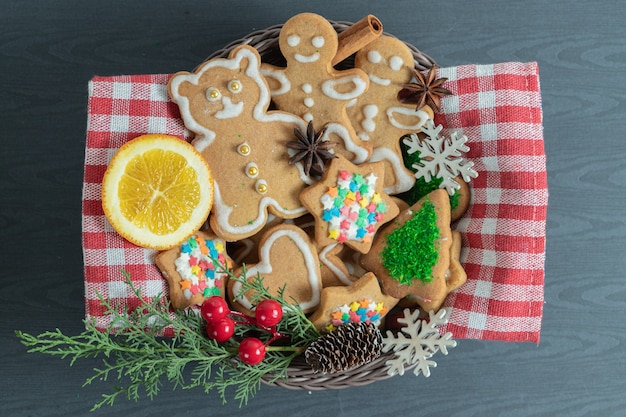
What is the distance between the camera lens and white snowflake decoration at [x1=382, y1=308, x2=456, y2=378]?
3.98ft

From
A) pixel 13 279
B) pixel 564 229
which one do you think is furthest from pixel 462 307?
pixel 13 279

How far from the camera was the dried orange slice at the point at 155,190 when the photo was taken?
1109 mm

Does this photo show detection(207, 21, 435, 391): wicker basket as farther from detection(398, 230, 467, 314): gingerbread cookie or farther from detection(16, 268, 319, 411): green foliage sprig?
detection(398, 230, 467, 314): gingerbread cookie

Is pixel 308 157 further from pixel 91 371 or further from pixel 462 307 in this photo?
pixel 91 371

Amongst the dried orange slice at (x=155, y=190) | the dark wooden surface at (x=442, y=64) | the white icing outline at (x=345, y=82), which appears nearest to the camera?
the dried orange slice at (x=155, y=190)

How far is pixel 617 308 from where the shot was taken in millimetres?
1484

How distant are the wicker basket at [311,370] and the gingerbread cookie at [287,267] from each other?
0.47 feet

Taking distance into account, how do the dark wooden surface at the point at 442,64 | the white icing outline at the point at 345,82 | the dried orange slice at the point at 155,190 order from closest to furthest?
the dried orange slice at the point at 155,190 → the white icing outline at the point at 345,82 → the dark wooden surface at the point at 442,64

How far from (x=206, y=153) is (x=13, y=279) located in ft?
2.01

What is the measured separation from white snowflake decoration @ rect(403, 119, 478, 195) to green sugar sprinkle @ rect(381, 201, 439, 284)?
7 cm

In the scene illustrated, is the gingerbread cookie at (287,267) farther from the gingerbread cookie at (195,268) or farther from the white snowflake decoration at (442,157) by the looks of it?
the white snowflake decoration at (442,157)

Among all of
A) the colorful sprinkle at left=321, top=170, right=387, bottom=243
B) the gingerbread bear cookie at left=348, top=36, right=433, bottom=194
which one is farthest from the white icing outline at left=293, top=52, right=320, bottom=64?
the colorful sprinkle at left=321, top=170, right=387, bottom=243

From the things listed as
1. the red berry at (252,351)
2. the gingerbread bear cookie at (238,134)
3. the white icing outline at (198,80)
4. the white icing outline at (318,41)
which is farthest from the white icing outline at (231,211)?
the white icing outline at (318,41)

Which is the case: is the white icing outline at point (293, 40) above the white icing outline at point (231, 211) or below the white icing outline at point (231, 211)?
above
